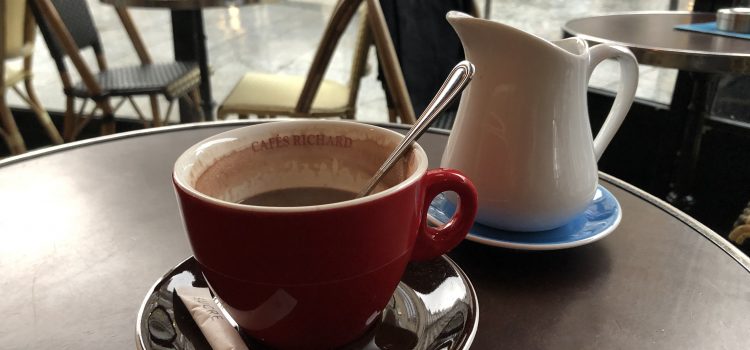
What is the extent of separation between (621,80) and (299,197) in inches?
10.8

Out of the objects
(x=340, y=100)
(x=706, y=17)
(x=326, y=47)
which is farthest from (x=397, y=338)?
(x=706, y=17)

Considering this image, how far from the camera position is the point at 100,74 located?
75.2 inches

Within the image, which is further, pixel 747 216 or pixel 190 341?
pixel 747 216

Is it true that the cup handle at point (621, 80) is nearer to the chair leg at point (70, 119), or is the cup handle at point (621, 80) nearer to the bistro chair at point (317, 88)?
the bistro chair at point (317, 88)

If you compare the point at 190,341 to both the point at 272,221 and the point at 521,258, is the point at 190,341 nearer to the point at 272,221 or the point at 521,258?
the point at 272,221

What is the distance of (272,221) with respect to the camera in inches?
10.5

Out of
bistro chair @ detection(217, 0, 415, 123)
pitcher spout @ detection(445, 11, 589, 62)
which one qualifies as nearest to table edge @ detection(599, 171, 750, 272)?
pitcher spout @ detection(445, 11, 589, 62)

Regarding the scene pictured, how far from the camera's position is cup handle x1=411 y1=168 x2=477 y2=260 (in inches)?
12.8

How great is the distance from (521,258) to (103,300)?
0.28 metres

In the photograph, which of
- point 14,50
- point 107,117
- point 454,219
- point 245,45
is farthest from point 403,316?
point 245,45

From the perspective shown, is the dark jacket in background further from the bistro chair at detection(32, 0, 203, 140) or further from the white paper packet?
the white paper packet

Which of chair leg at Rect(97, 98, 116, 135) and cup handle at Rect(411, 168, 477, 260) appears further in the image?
chair leg at Rect(97, 98, 116, 135)

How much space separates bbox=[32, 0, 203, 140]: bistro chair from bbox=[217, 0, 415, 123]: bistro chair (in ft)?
0.83

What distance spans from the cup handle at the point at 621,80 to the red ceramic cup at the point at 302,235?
18 centimetres
